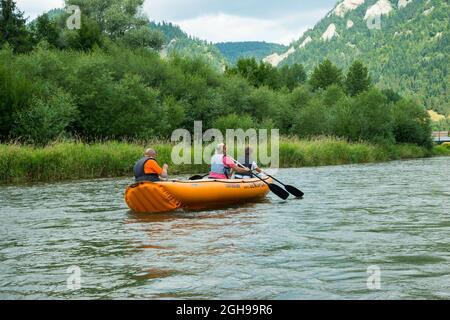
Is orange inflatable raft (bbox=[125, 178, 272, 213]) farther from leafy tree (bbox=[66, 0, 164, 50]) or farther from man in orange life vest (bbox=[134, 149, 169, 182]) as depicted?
leafy tree (bbox=[66, 0, 164, 50])

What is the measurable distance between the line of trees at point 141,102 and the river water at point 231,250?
12488mm

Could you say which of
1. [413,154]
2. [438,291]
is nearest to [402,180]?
[438,291]

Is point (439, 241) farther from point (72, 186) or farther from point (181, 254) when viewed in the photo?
point (72, 186)

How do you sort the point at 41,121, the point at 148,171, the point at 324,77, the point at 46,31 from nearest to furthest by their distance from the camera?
the point at 148,171, the point at 41,121, the point at 46,31, the point at 324,77

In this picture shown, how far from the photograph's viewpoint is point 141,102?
34.5 meters

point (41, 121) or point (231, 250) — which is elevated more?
point (41, 121)

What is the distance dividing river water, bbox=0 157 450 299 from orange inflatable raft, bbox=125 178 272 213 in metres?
0.30

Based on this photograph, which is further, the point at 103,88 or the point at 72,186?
the point at 103,88

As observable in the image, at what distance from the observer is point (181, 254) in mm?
8633

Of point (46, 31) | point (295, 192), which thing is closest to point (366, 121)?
point (46, 31)

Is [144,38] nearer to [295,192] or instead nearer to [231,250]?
[295,192]

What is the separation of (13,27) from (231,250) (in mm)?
40985

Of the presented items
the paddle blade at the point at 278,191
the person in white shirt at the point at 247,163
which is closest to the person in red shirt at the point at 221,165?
the person in white shirt at the point at 247,163
